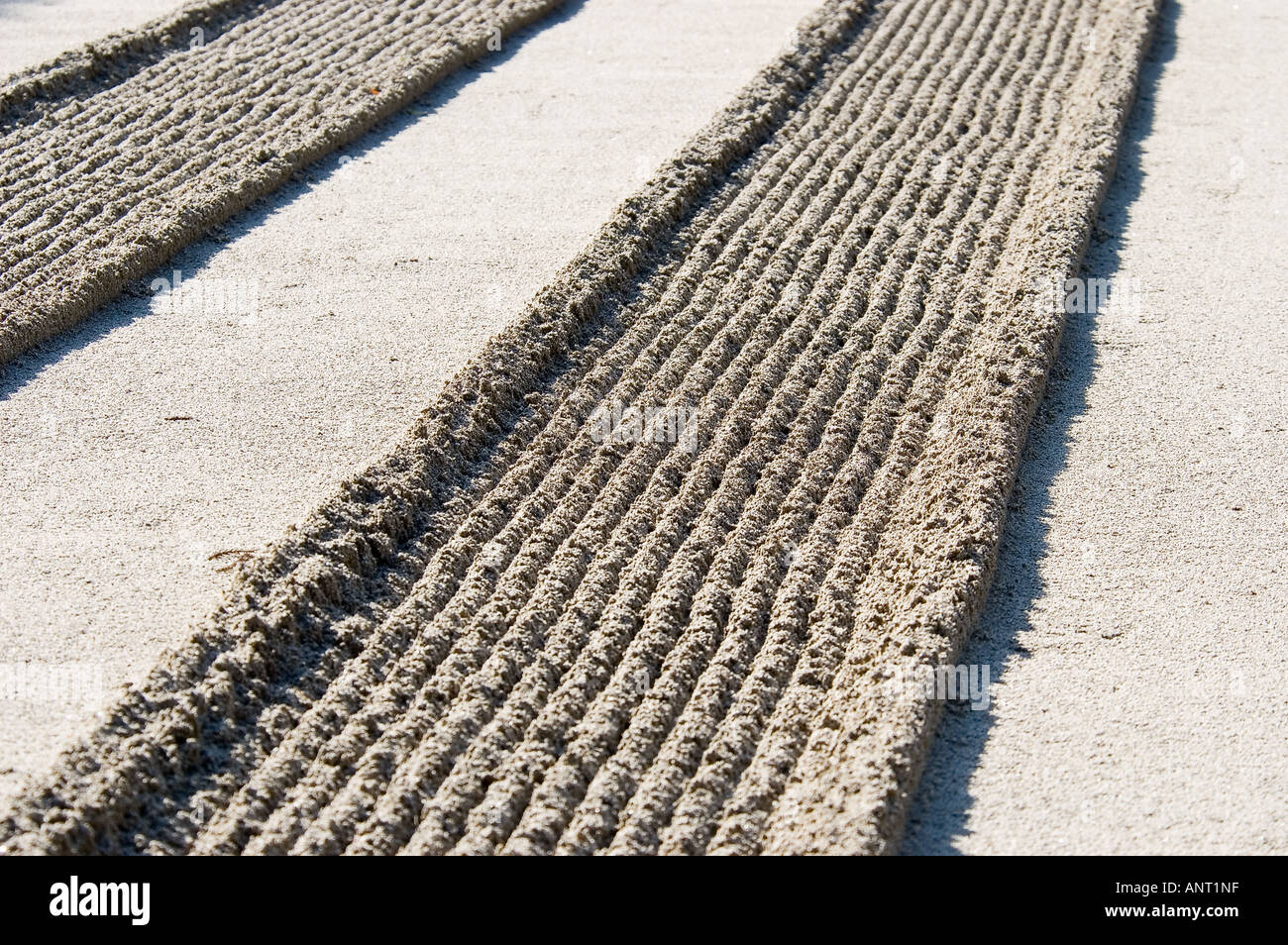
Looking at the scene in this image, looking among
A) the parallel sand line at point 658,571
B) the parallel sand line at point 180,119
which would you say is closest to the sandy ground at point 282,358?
the parallel sand line at point 180,119

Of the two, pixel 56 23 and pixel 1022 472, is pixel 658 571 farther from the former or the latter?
pixel 56 23

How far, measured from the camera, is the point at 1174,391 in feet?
19.5

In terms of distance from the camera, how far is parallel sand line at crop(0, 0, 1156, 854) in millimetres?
3748

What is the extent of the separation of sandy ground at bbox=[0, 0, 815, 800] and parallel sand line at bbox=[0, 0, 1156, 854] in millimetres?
Result: 338

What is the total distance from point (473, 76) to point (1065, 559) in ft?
19.5

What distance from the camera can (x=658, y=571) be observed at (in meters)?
4.66

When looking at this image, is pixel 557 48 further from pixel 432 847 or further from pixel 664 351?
pixel 432 847

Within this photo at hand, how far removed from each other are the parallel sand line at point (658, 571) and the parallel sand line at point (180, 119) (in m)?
2.08

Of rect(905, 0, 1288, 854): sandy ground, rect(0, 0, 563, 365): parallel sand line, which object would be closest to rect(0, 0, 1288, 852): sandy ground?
rect(905, 0, 1288, 854): sandy ground

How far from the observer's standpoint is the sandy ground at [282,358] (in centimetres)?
452

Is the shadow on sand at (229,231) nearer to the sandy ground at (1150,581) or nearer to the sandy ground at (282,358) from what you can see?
the sandy ground at (282,358)

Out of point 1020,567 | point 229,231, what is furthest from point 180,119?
point 1020,567

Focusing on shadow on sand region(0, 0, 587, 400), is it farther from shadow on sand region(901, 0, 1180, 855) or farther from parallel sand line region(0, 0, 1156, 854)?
shadow on sand region(901, 0, 1180, 855)
